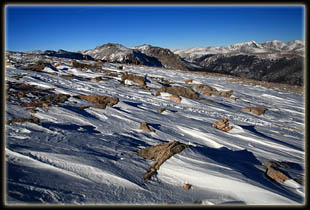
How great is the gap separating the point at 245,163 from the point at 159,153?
1.83m

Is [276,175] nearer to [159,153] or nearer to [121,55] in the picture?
[159,153]

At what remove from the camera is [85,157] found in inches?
126

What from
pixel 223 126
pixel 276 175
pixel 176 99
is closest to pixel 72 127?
pixel 223 126

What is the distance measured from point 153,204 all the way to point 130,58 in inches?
2050

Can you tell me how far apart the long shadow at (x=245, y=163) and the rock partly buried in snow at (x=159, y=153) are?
0.41 meters

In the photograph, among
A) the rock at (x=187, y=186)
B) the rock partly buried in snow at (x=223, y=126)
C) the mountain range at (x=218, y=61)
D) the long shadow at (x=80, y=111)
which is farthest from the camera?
the mountain range at (x=218, y=61)

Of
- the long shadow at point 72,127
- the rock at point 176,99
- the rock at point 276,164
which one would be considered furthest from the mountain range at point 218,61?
the rock at point 276,164

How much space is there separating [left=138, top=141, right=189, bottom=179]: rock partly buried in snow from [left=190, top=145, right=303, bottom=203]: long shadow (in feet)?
1.35

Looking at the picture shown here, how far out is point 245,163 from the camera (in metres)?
3.75

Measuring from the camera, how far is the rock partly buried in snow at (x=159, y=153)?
3158 mm

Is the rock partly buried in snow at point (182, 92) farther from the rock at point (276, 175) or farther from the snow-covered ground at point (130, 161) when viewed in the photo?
the rock at point (276, 175)

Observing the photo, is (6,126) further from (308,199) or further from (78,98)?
(308,199)

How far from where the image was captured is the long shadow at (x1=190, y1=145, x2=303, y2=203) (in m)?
2.90

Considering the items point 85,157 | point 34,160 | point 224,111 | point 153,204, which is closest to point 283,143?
point 224,111
